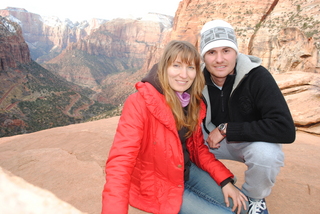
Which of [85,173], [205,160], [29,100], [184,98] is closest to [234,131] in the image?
[205,160]

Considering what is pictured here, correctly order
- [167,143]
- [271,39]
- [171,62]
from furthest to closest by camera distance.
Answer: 1. [271,39]
2. [171,62]
3. [167,143]

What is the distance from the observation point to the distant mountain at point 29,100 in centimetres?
2422

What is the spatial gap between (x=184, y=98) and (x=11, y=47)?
5837cm

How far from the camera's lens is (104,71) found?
112m

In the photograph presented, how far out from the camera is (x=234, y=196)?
2205 mm

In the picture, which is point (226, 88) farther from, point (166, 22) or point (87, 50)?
point (166, 22)

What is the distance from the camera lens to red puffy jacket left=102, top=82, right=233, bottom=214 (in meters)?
1.77

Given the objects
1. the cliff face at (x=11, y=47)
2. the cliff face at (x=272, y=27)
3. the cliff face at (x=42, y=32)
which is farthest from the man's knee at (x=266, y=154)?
the cliff face at (x=42, y=32)

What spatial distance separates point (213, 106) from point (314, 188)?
2.02 m

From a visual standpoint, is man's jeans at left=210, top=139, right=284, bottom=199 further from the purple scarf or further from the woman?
the purple scarf

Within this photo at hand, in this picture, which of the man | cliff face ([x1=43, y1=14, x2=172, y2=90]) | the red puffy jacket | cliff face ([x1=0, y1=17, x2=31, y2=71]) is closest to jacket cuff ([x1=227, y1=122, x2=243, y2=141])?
the man

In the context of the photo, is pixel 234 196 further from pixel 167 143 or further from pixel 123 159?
pixel 123 159

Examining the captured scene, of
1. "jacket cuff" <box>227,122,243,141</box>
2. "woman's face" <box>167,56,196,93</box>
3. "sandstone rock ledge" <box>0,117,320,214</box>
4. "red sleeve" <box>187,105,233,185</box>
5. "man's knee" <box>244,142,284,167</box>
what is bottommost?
"sandstone rock ledge" <box>0,117,320,214</box>

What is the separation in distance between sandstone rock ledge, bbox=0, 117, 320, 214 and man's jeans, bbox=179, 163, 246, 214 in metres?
0.54
